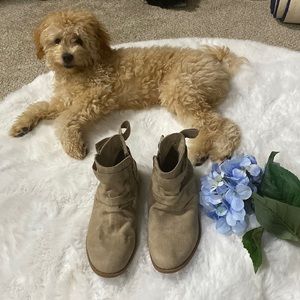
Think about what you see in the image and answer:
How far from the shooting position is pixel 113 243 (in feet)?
3.96

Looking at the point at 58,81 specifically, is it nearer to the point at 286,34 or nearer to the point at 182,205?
the point at 182,205

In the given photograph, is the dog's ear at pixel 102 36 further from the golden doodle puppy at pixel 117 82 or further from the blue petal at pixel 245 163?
the blue petal at pixel 245 163

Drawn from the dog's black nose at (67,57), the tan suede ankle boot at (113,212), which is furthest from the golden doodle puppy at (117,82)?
the tan suede ankle boot at (113,212)

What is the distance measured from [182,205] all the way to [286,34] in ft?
4.26

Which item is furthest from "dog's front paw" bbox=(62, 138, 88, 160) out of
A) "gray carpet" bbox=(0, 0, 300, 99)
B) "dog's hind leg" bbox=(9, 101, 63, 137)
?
"gray carpet" bbox=(0, 0, 300, 99)

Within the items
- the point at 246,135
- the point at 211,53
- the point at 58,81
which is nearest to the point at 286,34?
the point at 211,53

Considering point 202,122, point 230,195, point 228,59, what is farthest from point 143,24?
point 230,195

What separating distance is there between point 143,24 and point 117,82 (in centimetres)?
84

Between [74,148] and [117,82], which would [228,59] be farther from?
[74,148]

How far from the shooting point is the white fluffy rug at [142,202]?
3.86 ft

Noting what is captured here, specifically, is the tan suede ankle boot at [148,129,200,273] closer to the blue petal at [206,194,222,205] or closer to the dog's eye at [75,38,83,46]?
the blue petal at [206,194,222,205]

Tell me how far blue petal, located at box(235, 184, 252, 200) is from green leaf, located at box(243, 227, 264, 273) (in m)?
0.10

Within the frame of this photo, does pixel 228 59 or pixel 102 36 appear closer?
pixel 102 36

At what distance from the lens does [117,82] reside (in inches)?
63.1
